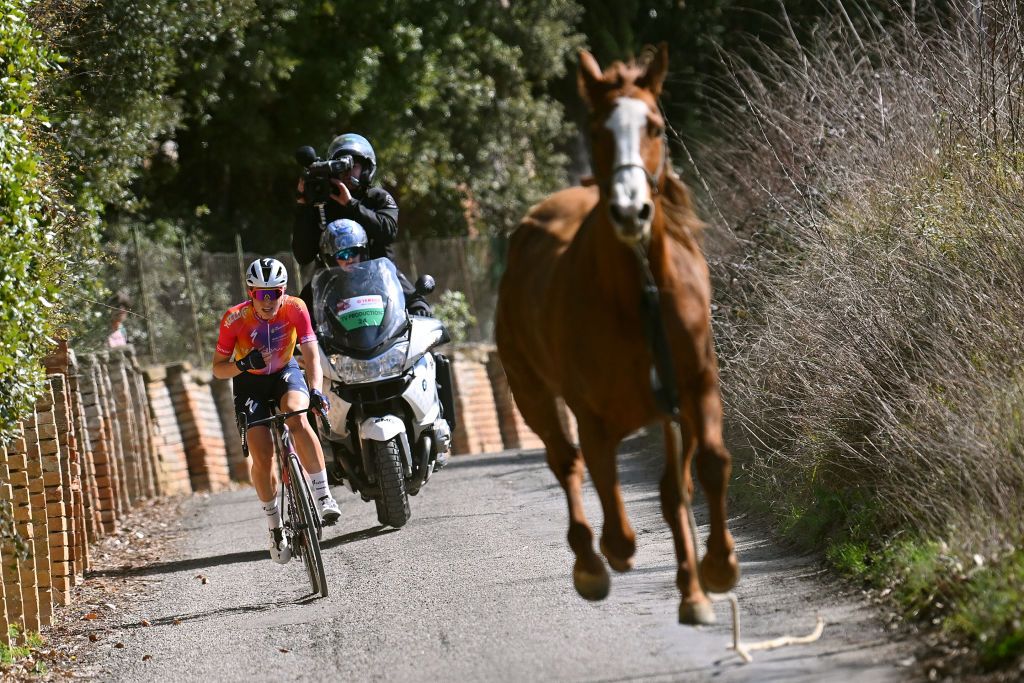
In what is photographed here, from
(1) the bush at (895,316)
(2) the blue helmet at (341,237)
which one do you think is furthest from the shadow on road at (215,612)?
(1) the bush at (895,316)

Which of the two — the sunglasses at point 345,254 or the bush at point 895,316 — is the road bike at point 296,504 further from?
the bush at point 895,316

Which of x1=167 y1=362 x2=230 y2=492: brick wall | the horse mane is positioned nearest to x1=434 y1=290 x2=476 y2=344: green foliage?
x1=167 y1=362 x2=230 y2=492: brick wall

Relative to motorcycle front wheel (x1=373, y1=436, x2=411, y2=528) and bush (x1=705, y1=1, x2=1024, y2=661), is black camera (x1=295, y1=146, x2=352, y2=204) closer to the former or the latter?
motorcycle front wheel (x1=373, y1=436, x2=411, y2=528)

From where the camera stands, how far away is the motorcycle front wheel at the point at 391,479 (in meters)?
11.3

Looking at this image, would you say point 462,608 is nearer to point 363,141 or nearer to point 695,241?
point 695,241

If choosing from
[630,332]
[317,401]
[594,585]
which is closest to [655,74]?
[630,332]

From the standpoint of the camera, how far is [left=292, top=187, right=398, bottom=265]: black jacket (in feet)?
40.2

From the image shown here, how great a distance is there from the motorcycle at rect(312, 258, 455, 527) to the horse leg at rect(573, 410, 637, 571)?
188 inches

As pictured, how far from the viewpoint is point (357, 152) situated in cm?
1248

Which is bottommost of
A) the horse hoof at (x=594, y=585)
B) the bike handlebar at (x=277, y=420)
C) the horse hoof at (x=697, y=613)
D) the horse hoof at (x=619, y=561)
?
the horse hoof at (x=697, y=613)

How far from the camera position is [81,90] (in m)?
17.6

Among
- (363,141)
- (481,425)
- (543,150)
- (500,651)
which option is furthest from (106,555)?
(543,150)

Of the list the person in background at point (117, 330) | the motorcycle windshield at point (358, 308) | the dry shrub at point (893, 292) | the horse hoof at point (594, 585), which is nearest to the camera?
the horse hoof at point (594, 585)

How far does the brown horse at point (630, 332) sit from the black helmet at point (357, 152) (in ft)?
19.0
